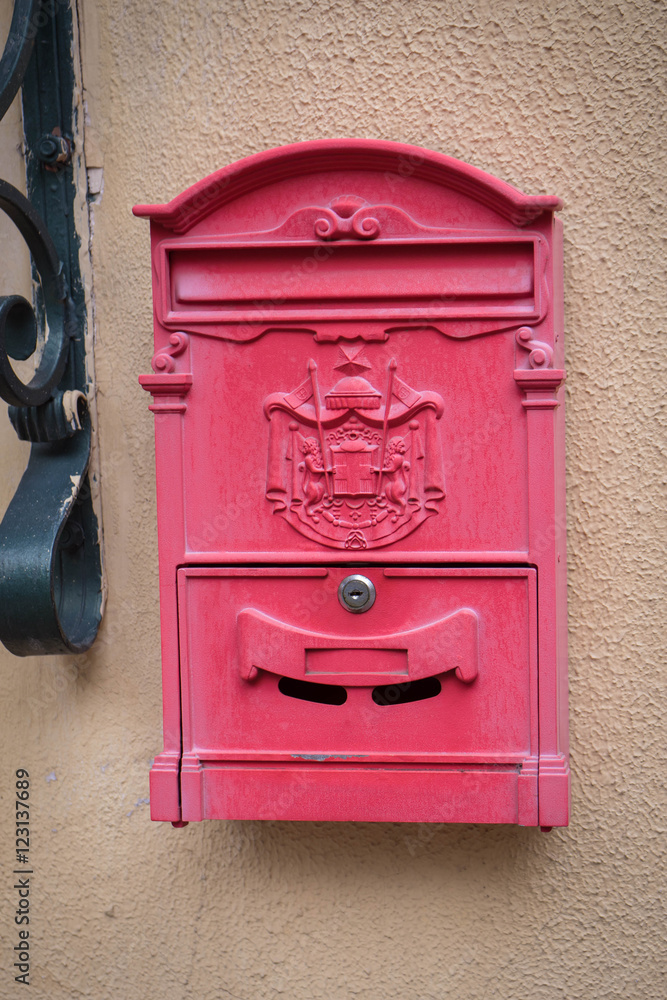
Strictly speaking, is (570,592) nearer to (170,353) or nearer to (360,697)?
(360,697)

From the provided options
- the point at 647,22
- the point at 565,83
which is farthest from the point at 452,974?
the point at 647,22

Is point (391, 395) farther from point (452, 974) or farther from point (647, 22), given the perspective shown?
point (452, 974)

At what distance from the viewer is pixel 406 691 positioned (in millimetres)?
1501

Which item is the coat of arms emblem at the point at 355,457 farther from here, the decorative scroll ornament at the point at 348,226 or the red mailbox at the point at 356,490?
the decorative scroll ornament at the point at 348,226

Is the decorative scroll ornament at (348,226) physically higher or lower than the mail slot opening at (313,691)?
higher

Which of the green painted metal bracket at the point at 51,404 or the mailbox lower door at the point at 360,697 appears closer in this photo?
the mailbox lower door at the point at 360,697

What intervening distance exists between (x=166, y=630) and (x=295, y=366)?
0.51 meters

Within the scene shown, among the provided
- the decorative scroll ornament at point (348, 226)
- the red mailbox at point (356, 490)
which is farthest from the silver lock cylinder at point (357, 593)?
the decorative scroll ornament at point (348, 226)

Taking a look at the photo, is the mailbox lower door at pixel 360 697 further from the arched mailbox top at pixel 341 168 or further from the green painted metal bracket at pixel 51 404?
the arched mailbox top at pixel 341 168

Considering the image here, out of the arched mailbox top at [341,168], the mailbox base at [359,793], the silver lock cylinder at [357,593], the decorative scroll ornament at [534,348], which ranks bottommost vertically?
the mailbox base at [359,793]

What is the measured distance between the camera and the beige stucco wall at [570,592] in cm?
151

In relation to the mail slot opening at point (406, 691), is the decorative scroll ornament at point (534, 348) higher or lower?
higher

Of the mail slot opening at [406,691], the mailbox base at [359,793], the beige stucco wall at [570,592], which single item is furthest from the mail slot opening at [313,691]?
the beige stucco wall at [570,592]

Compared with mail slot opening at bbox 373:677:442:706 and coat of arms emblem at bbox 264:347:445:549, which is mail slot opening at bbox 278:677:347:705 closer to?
mail slot opening at bbox 373:677:442:706
